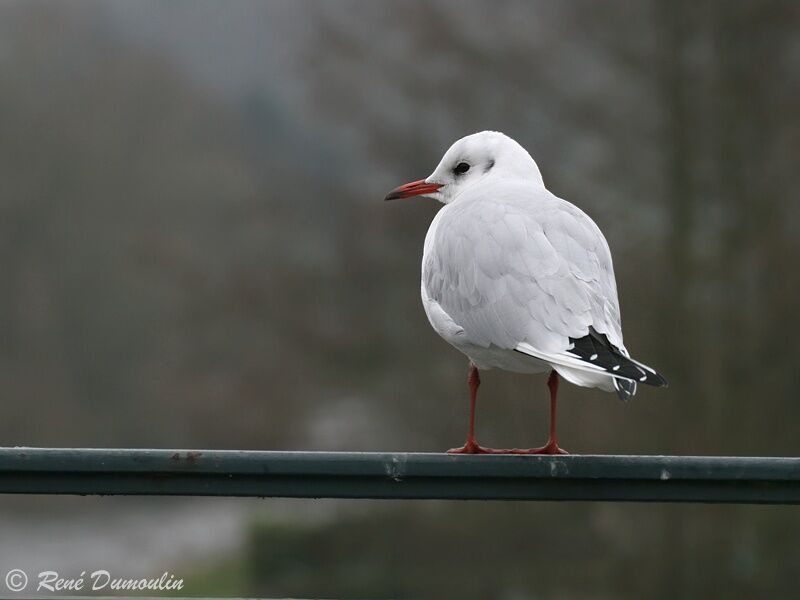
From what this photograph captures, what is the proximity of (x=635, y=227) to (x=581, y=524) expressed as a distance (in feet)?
8.43

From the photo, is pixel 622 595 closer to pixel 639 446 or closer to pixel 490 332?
pixel 639 446

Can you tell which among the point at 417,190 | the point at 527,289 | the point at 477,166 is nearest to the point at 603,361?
the point at 527,289

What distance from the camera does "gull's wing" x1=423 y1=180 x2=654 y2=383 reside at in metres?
3.30

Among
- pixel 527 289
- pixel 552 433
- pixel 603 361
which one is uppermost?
pixel 527 289

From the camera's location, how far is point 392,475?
2.50 m

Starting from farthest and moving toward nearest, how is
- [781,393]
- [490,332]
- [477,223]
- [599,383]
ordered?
1. [781,393]
2. [477,223]
3. [490,332]
4. [599,383]

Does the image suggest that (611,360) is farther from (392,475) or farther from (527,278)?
(392,475)

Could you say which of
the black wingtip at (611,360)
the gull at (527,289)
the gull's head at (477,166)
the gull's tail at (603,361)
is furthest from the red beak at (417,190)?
the black wingtip at (611,360)

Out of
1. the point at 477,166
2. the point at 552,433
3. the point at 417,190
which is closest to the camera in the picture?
the point at 552,433

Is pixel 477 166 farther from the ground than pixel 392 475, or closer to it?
farther from the ground

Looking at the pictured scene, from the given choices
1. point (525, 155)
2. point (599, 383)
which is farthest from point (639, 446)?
point (599, 383)

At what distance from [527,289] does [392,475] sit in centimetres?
109

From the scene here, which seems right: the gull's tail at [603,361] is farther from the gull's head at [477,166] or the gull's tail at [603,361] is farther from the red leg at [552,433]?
the gull's head at [477,166]

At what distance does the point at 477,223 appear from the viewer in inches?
148
